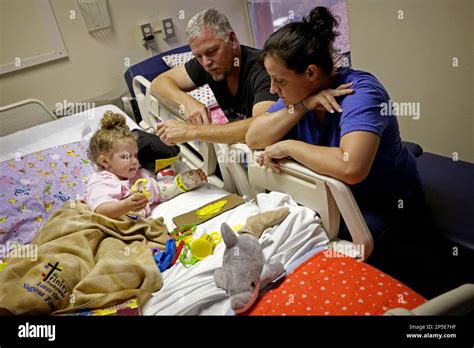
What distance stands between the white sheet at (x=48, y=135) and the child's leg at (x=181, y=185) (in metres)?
0.63

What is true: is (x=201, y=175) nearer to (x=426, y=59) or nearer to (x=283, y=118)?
(x=283, y=118)

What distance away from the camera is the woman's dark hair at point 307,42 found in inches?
50.4

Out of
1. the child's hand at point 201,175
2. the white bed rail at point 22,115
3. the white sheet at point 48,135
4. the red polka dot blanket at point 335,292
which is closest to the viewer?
the red polka dot blanket at point 335,292

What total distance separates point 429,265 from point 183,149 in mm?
1389

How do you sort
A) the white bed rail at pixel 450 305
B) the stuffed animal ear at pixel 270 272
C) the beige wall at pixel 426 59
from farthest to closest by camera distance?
the beige wall at pixel 426 59 → the stuffed animal ear at pixel 270 272 → the white bed rail at pixel 450 305

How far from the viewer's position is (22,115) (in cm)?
251

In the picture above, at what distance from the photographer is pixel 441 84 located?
86.8 inches

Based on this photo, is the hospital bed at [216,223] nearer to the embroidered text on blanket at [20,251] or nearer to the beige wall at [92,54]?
the embroidered text on blanket at [20,251]

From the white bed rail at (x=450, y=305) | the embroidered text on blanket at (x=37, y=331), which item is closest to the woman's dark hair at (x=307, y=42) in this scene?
the white bed rail at (x=450, y=305)

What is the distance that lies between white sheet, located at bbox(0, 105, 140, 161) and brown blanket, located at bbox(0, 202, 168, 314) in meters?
0.89

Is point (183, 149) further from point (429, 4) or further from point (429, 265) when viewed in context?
point (429, 4)

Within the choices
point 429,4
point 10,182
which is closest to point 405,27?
point 429,4

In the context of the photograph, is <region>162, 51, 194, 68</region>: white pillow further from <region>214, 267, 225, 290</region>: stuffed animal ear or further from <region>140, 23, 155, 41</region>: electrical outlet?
<region>214, 267, 225, 290</region>: stuffed animal ear

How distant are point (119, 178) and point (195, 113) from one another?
0.49 meters
